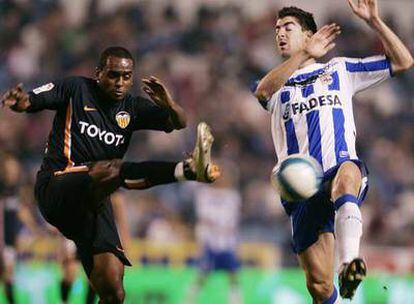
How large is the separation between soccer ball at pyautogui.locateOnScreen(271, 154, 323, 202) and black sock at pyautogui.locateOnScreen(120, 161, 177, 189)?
729mm

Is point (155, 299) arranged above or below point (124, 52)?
below

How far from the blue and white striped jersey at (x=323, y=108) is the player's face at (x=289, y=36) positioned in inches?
7.4

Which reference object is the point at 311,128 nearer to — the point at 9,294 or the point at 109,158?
the point at 109,158

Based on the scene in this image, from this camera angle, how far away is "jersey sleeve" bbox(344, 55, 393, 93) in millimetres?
7070

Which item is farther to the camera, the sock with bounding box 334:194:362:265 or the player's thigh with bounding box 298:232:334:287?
the player's thigh with bounding box 298:232:334:287

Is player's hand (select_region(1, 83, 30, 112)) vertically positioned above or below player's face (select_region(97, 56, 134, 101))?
below

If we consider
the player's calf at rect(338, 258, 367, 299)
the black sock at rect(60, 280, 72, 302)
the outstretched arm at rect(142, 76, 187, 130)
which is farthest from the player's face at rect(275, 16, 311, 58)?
the black sock at rect(60, 280, 72, 302)

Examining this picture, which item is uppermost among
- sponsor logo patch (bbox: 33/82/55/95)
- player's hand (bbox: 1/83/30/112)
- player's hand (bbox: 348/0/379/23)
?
player's hand (bbox: 348/0/379/23)

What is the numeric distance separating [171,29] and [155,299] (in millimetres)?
5839

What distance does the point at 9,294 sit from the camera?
1144 cm

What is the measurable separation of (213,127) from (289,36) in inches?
338

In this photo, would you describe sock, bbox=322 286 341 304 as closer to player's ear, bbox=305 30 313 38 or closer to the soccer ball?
the soccer ball

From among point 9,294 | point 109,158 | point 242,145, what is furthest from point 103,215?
point 242,145

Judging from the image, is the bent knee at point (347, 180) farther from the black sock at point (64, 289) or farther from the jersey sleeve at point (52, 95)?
the black sock at point (64, 289)
